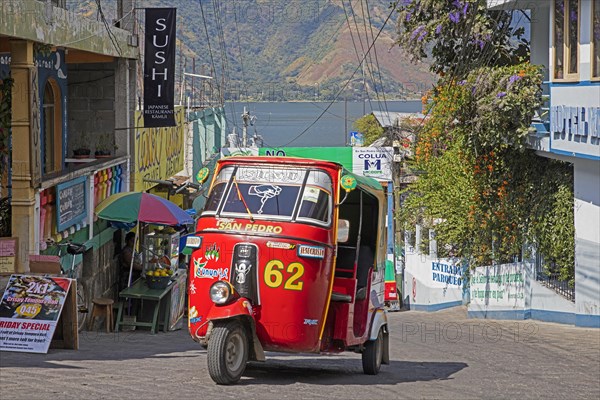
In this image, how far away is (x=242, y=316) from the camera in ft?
34.7

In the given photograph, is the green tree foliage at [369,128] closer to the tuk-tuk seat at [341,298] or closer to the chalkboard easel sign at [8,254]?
the chalkboard easel sign at [8,254]

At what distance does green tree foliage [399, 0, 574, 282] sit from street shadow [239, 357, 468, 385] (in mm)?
7535

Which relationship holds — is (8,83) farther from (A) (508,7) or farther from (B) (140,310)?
(A) (508,7)

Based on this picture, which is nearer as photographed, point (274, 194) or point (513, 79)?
point (274, 194)

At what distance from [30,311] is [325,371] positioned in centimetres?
375

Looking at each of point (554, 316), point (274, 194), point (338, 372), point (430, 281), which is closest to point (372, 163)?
point (430, 281)

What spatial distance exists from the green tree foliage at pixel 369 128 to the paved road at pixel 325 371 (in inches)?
1674

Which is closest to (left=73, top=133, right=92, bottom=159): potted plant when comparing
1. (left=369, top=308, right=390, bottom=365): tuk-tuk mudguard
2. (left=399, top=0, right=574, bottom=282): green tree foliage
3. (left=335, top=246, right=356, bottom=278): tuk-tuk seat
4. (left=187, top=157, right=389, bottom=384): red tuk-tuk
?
(left=399, top=0, right=574, bottom=282): green tree foliage

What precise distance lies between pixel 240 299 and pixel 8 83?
19.4 feet

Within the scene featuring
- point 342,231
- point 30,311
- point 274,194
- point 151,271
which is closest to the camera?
point 274,194

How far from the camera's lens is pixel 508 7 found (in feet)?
75.3

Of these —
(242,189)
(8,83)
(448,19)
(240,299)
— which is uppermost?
(448,19)

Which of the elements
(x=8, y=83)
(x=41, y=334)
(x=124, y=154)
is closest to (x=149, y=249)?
(x=124, y=154)

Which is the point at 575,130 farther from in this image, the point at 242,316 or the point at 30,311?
the point at 30,311
